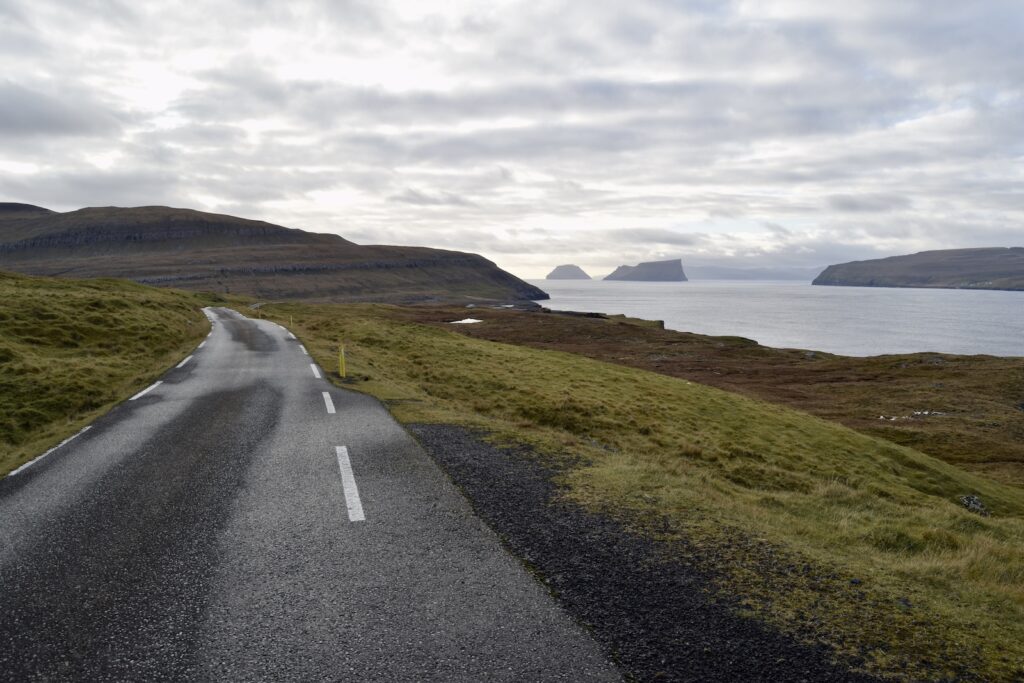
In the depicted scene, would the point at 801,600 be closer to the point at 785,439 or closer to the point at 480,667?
the point at 480,667

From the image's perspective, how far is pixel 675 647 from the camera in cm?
482

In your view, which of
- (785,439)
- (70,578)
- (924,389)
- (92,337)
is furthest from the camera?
(924,389)

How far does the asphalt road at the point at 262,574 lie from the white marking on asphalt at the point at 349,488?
5 centimetres

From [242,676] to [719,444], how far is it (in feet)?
60.9

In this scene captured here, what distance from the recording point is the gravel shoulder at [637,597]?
4.60 meters

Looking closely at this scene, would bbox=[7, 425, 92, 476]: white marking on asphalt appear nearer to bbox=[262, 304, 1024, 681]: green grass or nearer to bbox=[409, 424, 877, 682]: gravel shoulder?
bbox=[262, 304, 1024, 681]: green grass

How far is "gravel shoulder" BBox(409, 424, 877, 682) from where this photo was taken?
4.60 meters

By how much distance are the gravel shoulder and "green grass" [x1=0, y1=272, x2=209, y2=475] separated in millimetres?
9574

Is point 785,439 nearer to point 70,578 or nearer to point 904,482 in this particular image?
Answer: point 904,482

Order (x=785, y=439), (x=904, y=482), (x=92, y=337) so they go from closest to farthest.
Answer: (x=904, y=482), (x=785, y=439), (x=92, y=337)

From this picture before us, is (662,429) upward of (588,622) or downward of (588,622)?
downward

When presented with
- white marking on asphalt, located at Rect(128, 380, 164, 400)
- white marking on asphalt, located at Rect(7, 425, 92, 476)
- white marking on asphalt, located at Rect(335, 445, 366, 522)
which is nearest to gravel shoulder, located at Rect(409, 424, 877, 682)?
white marking on asphalt, located at Rect(335, 445, 366, 522)

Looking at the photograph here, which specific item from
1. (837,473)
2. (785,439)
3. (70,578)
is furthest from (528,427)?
(785,439)

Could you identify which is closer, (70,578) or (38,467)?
(70,578)
